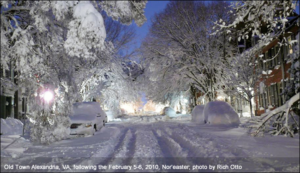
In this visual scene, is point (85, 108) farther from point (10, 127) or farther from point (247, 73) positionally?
point (247, 73)

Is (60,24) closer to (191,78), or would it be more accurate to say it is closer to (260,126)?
(260,126)

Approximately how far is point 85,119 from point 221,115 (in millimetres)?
8718

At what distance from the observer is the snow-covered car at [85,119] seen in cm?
1445

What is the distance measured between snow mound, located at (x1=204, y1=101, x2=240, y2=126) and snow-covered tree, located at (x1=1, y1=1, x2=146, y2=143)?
9.11m

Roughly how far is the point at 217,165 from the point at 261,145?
3.01 metres

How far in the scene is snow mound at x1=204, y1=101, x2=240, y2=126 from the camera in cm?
1798

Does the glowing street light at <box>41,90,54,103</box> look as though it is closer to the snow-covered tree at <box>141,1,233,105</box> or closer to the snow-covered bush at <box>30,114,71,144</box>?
the snow-covered bush at <box>30,114,71,144</box>

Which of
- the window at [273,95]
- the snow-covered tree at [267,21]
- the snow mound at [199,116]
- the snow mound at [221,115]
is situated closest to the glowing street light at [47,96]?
the snow-covered tree at [267,21]

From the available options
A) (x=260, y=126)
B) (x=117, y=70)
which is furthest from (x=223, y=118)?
(x=117, y=70)

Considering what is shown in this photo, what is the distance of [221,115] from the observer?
18109 millimetres

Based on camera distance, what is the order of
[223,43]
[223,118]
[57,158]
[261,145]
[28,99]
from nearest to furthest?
[57,158]
[261,145]
[28,99]
[223,118]
[223,43]

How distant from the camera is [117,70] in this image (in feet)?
96.1
